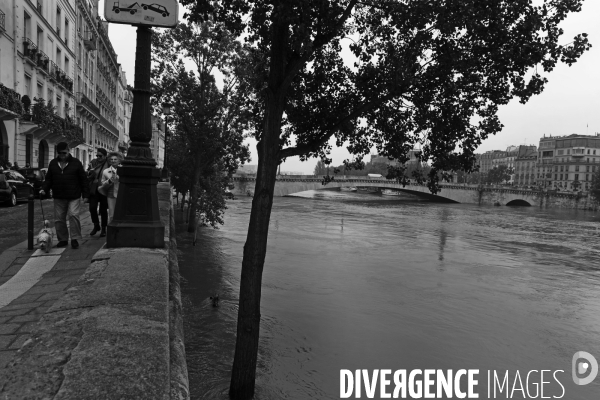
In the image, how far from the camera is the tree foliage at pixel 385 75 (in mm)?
5602

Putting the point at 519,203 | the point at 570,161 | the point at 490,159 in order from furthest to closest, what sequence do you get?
1. the point at 490,159
2. the point at 570,161
3. the point at 519,203

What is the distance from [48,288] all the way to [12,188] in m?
11.8

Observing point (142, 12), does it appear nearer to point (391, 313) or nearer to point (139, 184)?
point (139, 184)

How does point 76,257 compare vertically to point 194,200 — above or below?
above

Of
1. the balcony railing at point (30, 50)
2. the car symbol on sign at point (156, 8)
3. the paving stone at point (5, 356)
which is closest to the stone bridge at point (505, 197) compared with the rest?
the balcony railing at point (30, 50)

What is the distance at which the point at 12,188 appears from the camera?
15148 mm

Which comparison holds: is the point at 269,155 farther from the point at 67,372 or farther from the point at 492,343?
the point at 492,343

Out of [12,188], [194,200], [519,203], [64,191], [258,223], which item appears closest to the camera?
[258,223]

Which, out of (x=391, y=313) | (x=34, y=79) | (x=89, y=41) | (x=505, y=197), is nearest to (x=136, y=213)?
(x=391, y=313)

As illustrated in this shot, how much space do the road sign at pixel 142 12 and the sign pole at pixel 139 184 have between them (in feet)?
0.61

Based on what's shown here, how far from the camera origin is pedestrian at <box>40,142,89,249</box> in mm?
7371

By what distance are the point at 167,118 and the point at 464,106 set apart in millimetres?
15626

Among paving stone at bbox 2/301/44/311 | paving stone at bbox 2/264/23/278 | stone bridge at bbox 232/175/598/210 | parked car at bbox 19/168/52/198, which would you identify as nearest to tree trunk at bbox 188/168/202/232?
parked car at bbox 19/168/52/198

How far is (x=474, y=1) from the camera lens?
534 cm
